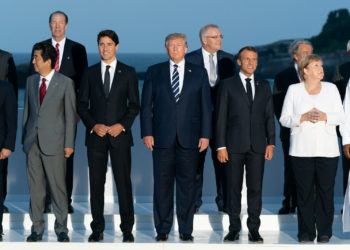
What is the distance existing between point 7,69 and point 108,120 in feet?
3.86

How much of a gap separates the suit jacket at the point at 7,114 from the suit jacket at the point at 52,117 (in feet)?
0.30

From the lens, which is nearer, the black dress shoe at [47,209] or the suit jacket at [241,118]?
the suit jacket at [241,118]

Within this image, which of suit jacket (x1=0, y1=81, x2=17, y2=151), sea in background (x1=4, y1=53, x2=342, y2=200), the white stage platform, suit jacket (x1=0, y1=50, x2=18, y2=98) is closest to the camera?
the white stage platform

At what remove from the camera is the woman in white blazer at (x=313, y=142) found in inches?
208

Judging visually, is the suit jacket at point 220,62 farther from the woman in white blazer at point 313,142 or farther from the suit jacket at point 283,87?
the woman in white blazer at point 313,142

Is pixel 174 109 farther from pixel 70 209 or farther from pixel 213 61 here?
pixel 70 209

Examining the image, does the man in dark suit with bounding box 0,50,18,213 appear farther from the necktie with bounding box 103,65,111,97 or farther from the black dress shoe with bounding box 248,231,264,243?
the black dress shoe with bounding box 248,231,264,243

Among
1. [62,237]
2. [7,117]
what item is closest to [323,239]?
[62,237]

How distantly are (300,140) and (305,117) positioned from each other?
176 mm

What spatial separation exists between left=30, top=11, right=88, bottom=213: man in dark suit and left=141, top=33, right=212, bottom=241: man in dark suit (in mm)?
869

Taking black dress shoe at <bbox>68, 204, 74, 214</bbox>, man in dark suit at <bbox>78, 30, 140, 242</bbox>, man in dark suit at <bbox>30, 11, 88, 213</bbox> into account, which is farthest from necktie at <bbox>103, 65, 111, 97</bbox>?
black dress shoe at <bbox>68, 204, 74, 214</bbox>

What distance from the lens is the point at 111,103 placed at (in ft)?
17.7

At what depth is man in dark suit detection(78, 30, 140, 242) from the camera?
5.39m

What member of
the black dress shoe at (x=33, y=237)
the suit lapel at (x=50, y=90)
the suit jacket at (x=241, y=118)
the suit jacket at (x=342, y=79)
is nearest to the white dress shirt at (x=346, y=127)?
the suit jacket at (x=342, y=79)
